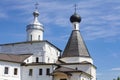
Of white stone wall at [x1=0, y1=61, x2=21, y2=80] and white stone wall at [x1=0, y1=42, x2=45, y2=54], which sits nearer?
white stone wall at [x1=0, y1=61, x2=21, y2=80]

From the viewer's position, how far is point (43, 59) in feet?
150

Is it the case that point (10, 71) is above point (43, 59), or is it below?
below

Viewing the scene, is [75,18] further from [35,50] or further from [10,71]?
[10,71]

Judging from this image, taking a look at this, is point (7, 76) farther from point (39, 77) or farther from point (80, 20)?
point (80, 20)

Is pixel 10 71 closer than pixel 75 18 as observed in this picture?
Yes

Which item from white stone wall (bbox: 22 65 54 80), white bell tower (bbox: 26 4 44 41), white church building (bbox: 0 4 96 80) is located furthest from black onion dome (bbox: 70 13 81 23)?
white stone wall (bbox: 22 65 54 80)

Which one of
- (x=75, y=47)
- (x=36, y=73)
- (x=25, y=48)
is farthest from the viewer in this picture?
(x=75, y=47)

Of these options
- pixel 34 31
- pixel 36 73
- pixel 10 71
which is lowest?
pixel 36 73

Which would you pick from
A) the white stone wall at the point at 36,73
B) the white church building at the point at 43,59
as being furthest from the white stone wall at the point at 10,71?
the white stone wall at the point at 36,73

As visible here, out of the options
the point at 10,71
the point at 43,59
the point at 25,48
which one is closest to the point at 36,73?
the point at 43,59

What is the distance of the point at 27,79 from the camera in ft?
143

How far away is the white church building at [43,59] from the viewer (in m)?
42.6

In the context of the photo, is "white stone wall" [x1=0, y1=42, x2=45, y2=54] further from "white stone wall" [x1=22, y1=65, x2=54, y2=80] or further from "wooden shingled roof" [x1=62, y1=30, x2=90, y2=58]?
"wooden shingled roof" [x1=62, y1=30, x2=90, y2=58]

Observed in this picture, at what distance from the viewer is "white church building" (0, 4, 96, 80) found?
4256cm
